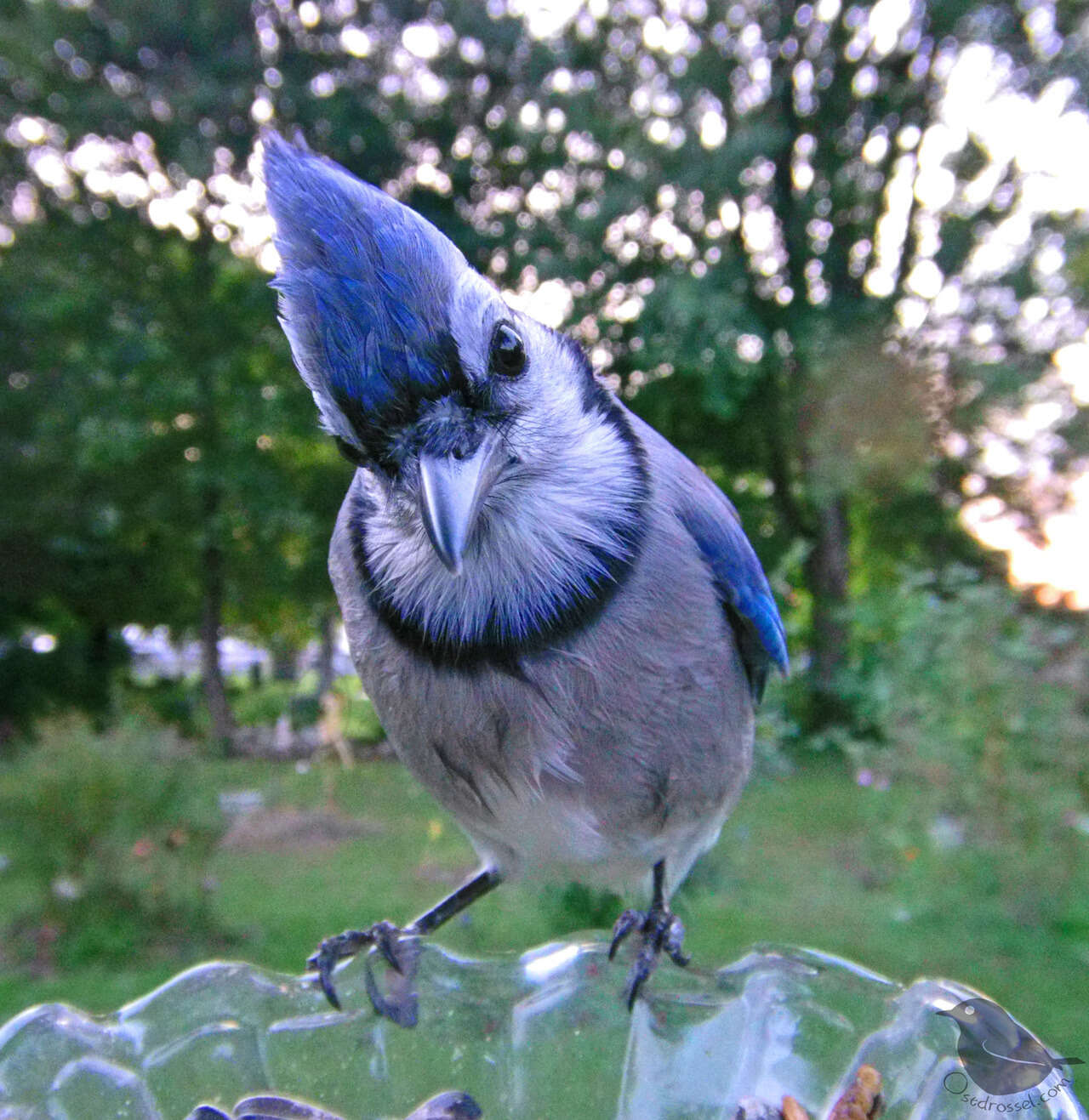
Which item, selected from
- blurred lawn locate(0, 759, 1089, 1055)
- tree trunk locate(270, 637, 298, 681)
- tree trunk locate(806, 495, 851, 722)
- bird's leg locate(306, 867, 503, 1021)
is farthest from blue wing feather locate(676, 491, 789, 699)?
tree trunk locate(270, 637, 298, 681)

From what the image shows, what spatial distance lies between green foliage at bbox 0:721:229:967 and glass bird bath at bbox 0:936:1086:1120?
12.8ft

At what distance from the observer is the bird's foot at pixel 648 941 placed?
1637 millimetres

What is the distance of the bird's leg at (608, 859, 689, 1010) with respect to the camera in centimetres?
164

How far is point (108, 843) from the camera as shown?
531 centimetres

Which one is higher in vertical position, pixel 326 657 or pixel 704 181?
pixel 704 181

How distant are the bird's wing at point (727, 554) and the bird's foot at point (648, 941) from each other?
48cm

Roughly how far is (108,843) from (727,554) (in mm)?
4684

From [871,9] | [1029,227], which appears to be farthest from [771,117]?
[1029,227]

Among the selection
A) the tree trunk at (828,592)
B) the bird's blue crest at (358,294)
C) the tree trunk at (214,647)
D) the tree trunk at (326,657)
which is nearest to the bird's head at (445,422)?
the bird's blue crest at (358,294)

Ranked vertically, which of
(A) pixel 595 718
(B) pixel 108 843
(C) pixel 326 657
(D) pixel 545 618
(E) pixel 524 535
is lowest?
(C) pixel 326 657

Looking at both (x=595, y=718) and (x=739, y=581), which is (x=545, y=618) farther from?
(x=739, y=581)

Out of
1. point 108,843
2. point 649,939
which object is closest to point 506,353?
point 649,939

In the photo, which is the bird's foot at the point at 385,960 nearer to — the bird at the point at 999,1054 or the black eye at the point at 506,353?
the bird at the point at 999,1054

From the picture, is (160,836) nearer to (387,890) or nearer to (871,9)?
(387,890)
